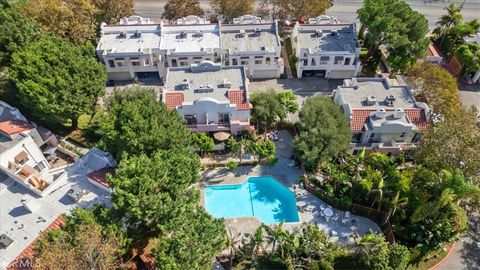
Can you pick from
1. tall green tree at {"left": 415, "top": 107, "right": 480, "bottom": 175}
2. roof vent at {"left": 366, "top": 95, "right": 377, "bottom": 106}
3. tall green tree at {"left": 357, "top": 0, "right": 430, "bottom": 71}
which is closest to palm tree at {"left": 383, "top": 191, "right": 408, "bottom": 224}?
tall green tree at {"left": 415, "top": 107, "right": 480, "bottom": 175}

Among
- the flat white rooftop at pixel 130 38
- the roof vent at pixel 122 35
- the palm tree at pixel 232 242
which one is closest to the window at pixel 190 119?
the palm tree at pixel 232 242

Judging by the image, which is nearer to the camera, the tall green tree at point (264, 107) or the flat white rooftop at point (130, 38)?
the tall green tree at point (264, 107)

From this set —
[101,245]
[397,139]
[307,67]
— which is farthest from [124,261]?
[307,67]

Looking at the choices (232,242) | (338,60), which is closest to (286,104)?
(338,60)

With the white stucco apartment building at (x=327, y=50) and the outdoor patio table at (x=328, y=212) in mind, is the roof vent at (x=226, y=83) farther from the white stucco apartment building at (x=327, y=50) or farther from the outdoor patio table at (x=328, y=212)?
the outdoor patio table at (x=328, y=212)

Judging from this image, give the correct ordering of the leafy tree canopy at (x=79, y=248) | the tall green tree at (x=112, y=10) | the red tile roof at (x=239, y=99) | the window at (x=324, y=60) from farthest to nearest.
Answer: the tall green tree at (x=112, y=10), the window at (x=324, y=60), the red tile roof at (x=239, y=99), the leafy tree canopy at (x=79, y=248)

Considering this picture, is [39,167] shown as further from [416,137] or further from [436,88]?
[436,88]
